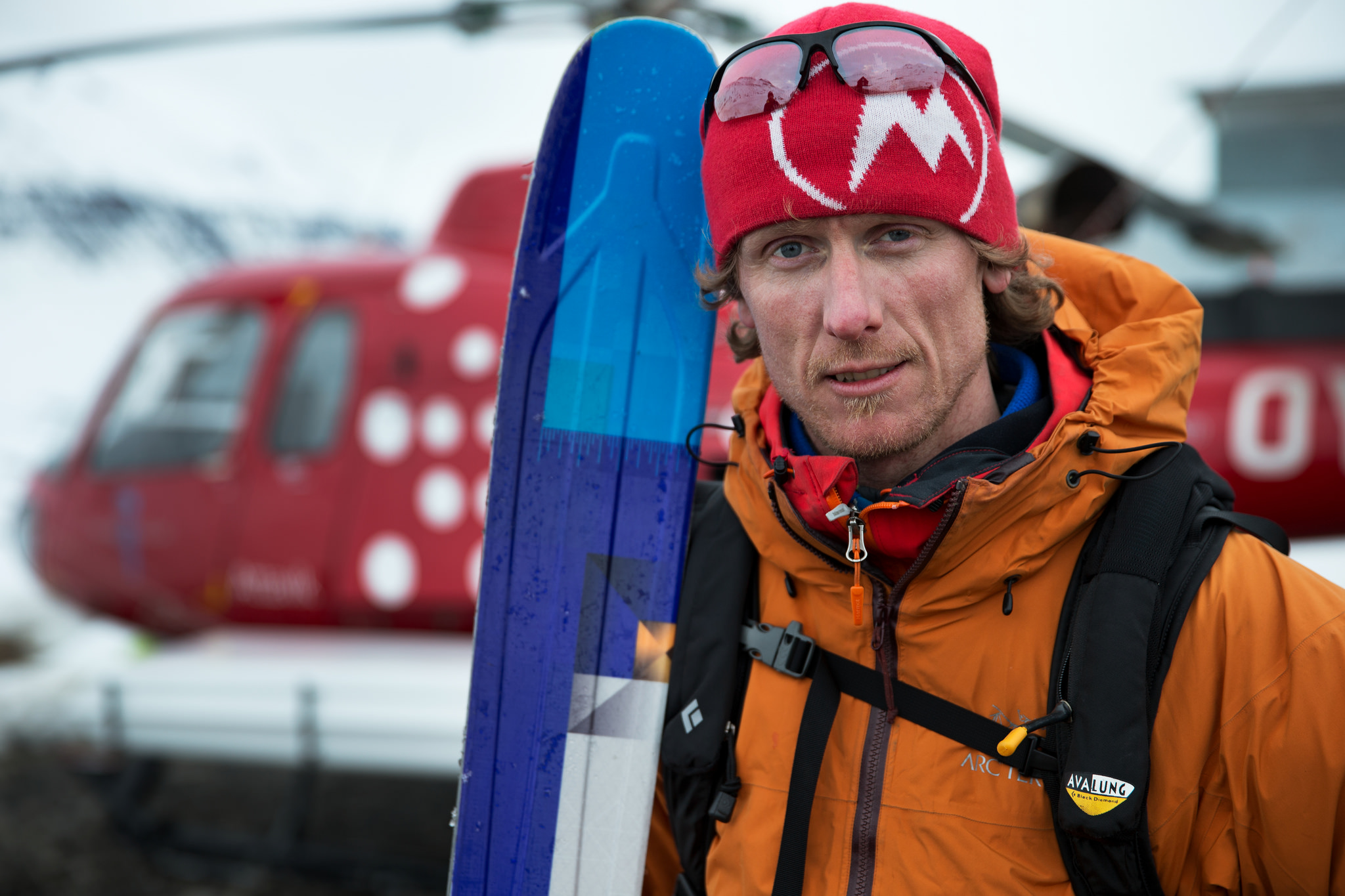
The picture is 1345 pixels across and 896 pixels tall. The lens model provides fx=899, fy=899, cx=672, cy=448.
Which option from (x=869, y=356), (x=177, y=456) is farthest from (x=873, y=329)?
(x=177, y=456)

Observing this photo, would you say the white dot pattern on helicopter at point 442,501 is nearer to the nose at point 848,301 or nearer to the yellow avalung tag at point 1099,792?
the nose at point 848,301

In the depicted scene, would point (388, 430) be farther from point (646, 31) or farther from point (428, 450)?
point (646, 31)

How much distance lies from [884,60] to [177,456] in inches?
174

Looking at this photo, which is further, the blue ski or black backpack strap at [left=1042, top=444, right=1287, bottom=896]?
the blue ski

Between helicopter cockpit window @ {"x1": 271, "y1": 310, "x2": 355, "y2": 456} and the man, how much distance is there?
3.38 m

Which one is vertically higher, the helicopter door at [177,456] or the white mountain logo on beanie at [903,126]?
the white mountain logo on beanie at [903,126]

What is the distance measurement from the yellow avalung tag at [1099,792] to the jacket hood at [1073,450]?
0.24 metres

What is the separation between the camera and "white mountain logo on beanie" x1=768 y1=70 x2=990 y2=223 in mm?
1232

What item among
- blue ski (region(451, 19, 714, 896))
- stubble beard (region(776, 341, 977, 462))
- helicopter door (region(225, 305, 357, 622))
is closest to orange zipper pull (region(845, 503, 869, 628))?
stubble beard (region(776, 341, 977, 462))

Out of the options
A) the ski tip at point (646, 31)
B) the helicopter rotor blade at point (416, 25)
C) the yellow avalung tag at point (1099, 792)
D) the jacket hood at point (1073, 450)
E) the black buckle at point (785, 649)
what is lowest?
the yellow avalung tag at point (1099, 792)

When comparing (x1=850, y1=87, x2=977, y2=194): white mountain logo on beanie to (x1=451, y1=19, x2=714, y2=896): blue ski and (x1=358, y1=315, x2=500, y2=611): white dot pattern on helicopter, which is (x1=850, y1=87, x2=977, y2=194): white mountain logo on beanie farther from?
(x1=358, y1=315, x2=500, y2=611): white dot pattern on helicopter

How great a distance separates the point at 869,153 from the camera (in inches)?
48.5

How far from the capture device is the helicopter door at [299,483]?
13.9ft

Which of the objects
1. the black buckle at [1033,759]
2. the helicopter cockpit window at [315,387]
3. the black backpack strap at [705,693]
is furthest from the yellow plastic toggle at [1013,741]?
the helicopter cockpit window at [315,387]
